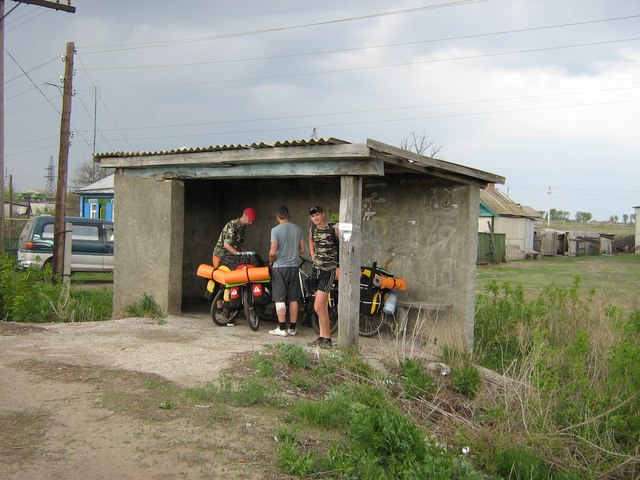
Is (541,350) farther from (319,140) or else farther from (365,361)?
(319,140)

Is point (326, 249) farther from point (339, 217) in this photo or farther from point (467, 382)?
point (467, 382)

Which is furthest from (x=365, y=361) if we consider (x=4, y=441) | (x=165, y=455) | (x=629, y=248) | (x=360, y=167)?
(x=629, y=248)

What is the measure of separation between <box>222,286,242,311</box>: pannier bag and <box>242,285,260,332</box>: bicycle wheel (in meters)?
0.08

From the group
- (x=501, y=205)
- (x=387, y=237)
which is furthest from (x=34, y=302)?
(x=501, y=205)

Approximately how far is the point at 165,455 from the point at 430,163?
17.4 feet

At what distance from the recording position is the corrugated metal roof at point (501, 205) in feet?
120

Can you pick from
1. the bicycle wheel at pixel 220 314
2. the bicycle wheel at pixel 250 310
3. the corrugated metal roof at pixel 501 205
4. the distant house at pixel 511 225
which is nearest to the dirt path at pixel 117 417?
the bicycle wheel at pixel 250 310

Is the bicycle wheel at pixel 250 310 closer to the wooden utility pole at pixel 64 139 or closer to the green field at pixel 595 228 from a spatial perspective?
the wooden utility pole at pixel 64 139

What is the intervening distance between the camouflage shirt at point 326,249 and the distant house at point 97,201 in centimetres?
2506

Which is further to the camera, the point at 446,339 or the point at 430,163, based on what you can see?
the point at 446,339

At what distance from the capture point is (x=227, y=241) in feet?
33.0

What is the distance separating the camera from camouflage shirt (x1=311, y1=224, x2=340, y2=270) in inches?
337

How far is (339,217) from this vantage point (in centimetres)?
886

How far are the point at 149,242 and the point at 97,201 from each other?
24.2m
